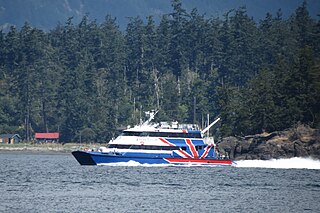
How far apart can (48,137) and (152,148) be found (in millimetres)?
60081

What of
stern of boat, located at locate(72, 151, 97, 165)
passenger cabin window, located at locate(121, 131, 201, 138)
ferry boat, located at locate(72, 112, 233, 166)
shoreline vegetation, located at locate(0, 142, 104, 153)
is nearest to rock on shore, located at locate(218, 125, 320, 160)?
ferry boat, located at locate(72, 112, 233, 166)

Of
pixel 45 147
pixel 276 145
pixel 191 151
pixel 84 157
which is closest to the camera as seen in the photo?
pixel 84 157

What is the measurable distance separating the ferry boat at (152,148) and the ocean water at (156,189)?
0.82 metres

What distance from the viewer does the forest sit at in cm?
13738

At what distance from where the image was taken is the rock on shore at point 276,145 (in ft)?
289

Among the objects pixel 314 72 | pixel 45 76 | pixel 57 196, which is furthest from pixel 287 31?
pixel 57 196

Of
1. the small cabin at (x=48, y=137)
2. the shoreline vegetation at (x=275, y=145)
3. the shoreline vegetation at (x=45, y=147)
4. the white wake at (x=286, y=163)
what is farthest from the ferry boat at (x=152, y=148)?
the small cabin at (x=48, y=137)

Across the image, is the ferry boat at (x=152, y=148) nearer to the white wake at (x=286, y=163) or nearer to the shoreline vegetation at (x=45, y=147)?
the white wake at (x=286, y=163)

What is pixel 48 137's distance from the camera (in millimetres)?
136625

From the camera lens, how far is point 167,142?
3110 inches

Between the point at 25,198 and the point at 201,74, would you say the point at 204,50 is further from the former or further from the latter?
the point at 25,198

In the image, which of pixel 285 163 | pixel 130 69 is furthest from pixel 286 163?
pixel 130 69

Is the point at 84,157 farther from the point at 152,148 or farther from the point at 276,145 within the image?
the point at 276,145

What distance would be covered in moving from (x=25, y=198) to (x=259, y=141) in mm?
45250
